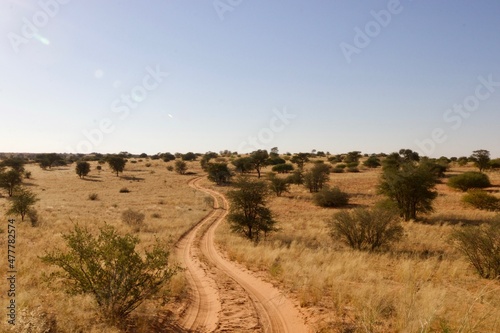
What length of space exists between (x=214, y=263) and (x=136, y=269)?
25.6ft

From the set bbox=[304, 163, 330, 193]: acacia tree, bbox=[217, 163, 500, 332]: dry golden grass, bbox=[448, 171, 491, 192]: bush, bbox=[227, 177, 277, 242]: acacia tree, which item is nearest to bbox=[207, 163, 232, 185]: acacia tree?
bbox=[304, 163, 330, 193]: acacia tree

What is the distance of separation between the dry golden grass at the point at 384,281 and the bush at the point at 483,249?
0.53 m

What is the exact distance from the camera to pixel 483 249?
14375 millimetres

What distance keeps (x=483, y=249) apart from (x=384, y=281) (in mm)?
6331

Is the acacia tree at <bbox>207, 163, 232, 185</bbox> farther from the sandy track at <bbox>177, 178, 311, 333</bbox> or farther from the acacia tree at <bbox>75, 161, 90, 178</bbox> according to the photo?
the sandy track at <bbox>177, 178, 311, 333</bbox>

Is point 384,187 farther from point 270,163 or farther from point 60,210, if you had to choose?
point 270,163

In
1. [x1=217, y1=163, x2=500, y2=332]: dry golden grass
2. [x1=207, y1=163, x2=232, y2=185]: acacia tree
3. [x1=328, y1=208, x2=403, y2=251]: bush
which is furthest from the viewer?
[x1=207, y1=163, x2=232, y2=185]: acacia tree

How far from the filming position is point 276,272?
43.2 feet

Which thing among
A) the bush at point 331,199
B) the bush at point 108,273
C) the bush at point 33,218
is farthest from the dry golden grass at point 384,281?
the bush at point 33,218

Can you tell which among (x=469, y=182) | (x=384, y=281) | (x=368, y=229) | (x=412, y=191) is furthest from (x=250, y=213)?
(x=469, y=182)

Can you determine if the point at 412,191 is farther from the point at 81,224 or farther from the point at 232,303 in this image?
the point at 81,224

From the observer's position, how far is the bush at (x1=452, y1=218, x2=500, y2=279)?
45.3 ft

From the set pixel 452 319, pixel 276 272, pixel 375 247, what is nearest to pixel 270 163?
pixel 375 247

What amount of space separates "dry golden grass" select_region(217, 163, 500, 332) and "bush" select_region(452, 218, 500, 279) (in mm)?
528
